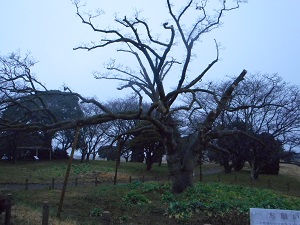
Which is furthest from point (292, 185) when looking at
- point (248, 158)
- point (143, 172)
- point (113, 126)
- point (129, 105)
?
point (113, 126)

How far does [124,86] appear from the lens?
19469mm

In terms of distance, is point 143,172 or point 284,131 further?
point 143,172

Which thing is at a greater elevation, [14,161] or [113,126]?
[113,126]

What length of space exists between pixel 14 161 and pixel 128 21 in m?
35.5

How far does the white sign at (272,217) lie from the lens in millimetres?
6652

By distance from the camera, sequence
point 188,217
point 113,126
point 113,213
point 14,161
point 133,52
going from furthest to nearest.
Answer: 1. point 113,126
2. point 14,161
3. point 133,52
4. point 113,213
5. point 188,217

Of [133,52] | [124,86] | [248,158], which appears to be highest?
[133,52]

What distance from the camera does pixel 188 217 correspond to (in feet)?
38.9

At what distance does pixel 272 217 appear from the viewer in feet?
22.1

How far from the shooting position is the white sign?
6.65 meters

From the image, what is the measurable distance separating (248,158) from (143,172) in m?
11.7

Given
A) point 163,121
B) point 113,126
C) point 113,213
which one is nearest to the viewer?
point 113,213

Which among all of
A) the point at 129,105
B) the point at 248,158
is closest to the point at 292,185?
the point at 248,158

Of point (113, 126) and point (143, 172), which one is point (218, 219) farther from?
point (113, 126)
